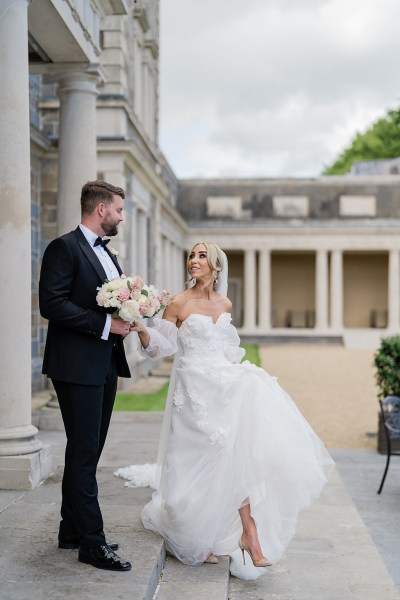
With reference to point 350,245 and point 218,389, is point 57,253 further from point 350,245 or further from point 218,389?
point 350,245

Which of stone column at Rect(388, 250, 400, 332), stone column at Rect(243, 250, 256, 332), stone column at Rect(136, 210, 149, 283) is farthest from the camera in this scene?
stone column at Rect(243, 250, 256, 332)

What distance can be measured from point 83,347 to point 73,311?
0.23 meters

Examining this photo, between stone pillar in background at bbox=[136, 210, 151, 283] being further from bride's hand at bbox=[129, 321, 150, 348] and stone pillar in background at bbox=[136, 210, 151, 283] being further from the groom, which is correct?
the groom

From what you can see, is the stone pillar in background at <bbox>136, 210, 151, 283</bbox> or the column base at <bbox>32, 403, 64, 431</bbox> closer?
the column base at <bbox>32, 403, 64, 431</bbox>

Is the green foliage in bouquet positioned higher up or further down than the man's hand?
further down

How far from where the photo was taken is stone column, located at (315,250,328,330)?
119 feet

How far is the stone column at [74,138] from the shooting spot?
9.12 metres

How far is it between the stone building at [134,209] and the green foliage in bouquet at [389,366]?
14.5ft

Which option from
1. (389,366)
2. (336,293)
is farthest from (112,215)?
(336,293)

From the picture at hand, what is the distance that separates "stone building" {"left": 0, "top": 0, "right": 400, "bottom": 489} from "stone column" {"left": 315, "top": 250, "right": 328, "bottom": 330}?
46 mm

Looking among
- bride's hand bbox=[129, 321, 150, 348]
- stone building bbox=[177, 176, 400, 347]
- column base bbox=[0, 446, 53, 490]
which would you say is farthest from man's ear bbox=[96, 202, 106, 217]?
stone building bbox=[177, 176, 400, 347]

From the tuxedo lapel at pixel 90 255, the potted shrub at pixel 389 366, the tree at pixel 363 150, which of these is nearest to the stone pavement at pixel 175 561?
the tuxedo lapel at pixel 90 255

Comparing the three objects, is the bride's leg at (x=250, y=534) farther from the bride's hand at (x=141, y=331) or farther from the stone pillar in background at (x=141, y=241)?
the stone pillar in background at (x=141, y=241)

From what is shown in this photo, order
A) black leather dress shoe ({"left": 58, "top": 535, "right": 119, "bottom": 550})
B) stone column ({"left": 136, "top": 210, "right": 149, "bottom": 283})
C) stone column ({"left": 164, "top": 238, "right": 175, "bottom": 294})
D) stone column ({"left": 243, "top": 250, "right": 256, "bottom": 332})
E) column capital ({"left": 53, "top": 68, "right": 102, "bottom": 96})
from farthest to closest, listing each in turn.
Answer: stone column ({"left": 243, "top": 250, "right": 256, "bottom": 332})
stone column ({"left": 164, "top": 238, "right": 175, "bottom": 294})
stone column ({"left": 136, "top": 210, "right": 149, "bottom": 283})
column capital ({"left": 53, "top": 68, "right": 102, "bottom": 96})
black leather dress shoe ({"left": 58, "top": 535, "right": 119, "bottom": 550})
